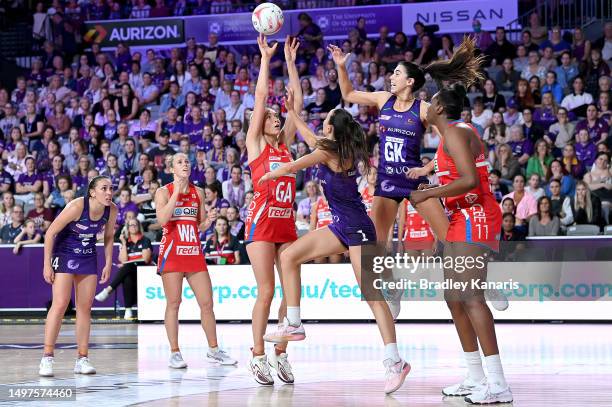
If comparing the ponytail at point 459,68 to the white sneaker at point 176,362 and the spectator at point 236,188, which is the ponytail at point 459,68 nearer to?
the white sneaker at point 176,362

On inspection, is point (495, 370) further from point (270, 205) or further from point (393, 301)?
point (270, 205)

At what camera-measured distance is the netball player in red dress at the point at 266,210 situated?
9.42 meters

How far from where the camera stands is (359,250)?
8.81m

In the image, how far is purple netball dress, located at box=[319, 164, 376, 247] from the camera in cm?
882

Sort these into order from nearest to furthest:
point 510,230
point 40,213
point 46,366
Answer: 1. point 46,366
2. point 510,230
3. point 40,213

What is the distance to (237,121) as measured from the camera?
21281 millimetres

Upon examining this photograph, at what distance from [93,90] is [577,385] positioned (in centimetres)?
1785

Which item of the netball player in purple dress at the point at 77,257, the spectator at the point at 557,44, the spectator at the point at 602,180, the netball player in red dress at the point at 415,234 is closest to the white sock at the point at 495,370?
the netball player in purple dress at the point at 77,257

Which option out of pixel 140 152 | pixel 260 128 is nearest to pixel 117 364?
pixel 260 128

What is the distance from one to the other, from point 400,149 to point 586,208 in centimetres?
848

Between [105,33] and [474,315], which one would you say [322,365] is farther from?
[105,33]

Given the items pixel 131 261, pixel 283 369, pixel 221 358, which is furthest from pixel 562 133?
pixel 283 369

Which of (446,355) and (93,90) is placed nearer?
(446,355)

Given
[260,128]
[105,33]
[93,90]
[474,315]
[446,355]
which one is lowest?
[446,355]
